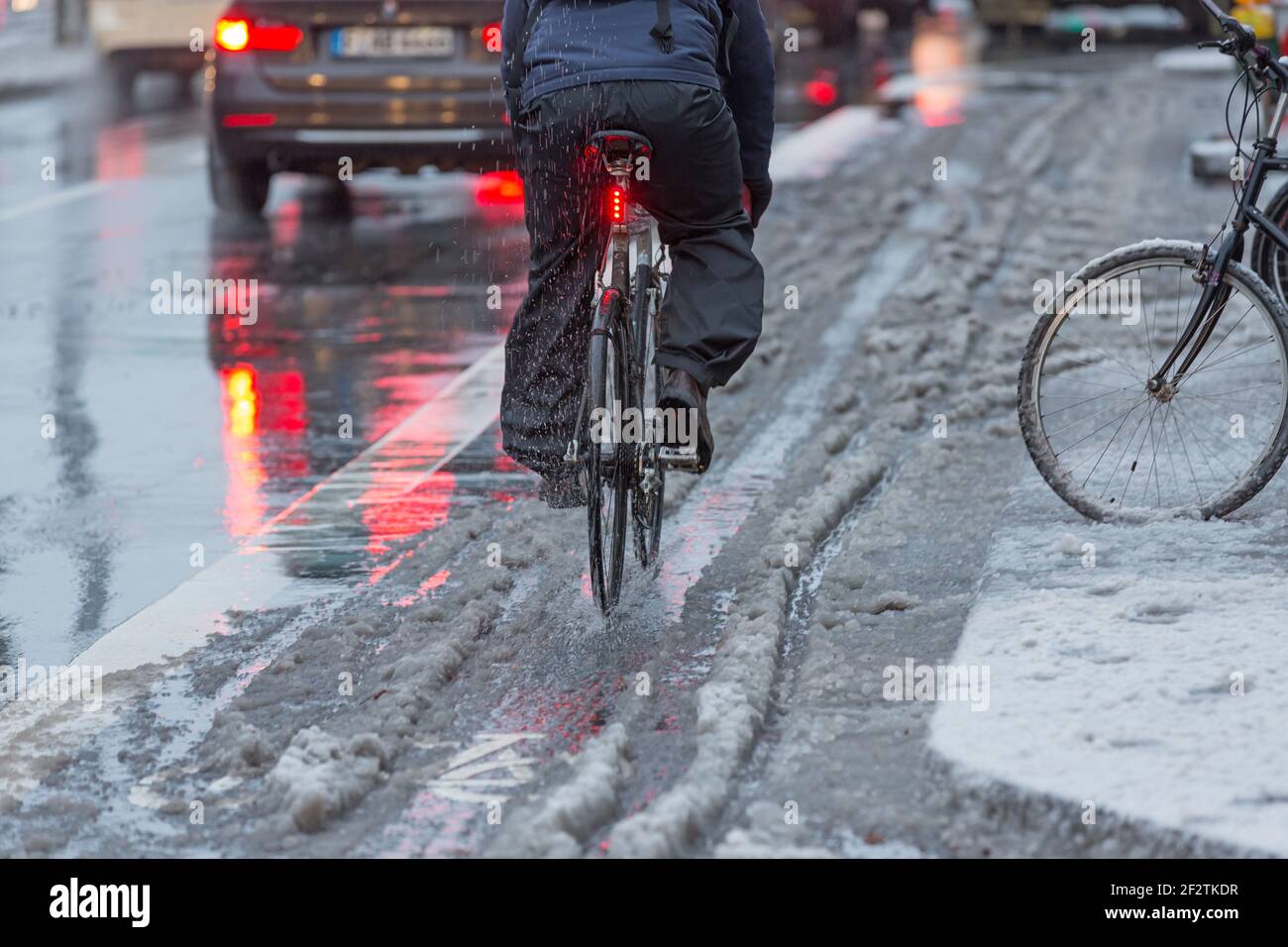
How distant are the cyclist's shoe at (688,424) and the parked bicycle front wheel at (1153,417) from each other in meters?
0.99

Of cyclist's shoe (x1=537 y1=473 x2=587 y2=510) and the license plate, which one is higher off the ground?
the license plate

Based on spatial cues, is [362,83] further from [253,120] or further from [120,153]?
[120,153]

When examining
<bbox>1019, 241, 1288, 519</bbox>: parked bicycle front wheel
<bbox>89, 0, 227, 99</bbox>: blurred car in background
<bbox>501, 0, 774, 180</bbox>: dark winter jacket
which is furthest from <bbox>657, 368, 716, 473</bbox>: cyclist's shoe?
<bbox>89, 0, 227, 99</bbox>: blurred car in background

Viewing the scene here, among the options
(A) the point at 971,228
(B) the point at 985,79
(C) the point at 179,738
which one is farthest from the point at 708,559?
(B) the point at 985,79

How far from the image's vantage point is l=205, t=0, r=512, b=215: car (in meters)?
11.3

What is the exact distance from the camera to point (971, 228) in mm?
10719

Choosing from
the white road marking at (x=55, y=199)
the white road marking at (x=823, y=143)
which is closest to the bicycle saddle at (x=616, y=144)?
the white road marking at (x=55, y=199)

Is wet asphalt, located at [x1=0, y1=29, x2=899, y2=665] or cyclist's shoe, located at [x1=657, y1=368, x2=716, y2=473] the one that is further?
wet asphalt, located at [x1=0, y1=29, x2=899, y2=665]

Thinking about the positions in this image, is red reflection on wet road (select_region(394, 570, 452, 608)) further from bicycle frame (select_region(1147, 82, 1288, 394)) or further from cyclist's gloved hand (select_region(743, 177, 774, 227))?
bicycle frame (select_region(1147, 82, 1288, 394))

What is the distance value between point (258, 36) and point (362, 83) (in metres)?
0.67

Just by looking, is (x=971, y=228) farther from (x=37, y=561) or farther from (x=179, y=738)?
(x=179, y=738)
